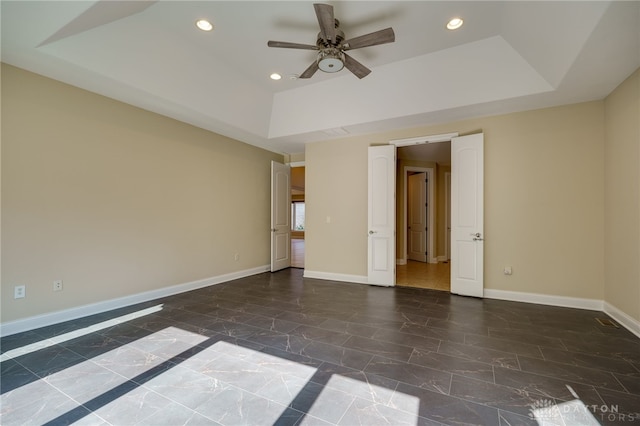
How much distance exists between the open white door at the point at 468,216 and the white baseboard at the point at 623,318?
4.45 feet

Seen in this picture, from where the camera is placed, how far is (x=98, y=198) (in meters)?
3.46

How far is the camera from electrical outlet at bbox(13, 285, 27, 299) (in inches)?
112

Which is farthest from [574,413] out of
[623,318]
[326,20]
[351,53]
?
[351,53]

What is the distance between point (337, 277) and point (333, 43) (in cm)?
393

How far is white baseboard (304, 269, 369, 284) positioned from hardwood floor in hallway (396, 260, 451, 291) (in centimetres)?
66

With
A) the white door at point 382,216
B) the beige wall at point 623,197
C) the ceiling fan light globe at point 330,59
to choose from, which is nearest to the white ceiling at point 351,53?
the beige wall at point 623,197

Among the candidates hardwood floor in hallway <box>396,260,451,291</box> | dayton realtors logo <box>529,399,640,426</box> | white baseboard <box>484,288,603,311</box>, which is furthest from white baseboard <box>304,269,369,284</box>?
dayton realtors logo <box>529,399,640,426</box>

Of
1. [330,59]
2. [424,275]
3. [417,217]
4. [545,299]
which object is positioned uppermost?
[330,59]

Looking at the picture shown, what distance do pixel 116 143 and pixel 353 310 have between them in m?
3.88

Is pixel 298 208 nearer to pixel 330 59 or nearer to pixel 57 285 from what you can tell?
pixel 57 285

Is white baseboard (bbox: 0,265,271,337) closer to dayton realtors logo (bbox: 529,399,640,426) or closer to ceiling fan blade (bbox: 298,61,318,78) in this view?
ceiling fan blade (bbox: 298,61,318,78)

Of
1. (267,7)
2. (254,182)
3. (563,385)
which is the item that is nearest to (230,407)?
(563,385)

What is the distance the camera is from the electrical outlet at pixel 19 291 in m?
2.84

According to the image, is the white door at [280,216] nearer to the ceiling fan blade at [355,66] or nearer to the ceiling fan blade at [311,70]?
the ceiling fan blade at [311,70]
